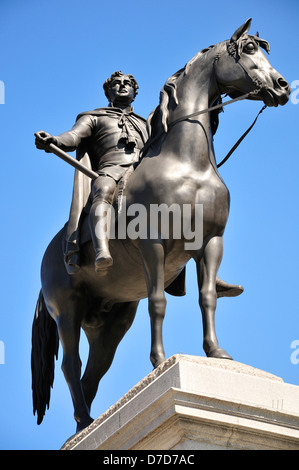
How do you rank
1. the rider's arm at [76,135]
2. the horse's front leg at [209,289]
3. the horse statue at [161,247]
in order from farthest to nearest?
the rider's arm at [76,135] < the horse statue at [161,247] < the horse's front leg at [209,289]

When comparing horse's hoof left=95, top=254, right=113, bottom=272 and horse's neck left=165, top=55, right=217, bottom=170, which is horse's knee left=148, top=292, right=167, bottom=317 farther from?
horse's neck left=165, top=55, right=217, bottom=170

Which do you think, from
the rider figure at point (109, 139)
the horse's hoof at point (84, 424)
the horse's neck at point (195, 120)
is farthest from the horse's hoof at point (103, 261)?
the horse's hoof at point (84, 424)

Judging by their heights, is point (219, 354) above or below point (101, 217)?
below

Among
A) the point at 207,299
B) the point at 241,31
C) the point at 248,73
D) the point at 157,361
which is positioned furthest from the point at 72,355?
the point at 241,31

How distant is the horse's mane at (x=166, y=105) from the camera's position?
1145 cm

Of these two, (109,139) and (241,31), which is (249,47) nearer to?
(241,31)

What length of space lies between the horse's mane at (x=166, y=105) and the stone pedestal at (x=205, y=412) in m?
3.16

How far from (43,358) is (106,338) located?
868 mm

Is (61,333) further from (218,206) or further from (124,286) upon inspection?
(218,206)

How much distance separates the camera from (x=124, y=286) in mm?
11711

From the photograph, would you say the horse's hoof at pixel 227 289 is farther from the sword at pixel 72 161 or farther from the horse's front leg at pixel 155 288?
the sword at pixel 72 161

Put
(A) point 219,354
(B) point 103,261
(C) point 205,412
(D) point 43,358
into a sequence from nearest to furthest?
1. (C) point 205,412
2. (A) point 219,354
3. (B) point 103,261
4. (D) point 43,358

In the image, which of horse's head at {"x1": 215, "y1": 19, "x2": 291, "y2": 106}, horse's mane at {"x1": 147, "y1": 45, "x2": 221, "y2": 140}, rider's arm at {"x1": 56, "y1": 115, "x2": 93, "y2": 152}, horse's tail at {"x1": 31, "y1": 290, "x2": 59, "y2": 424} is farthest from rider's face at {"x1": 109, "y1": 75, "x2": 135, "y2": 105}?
horse's tail at {"x1": 31, "y1": 290, "x2": 59, "y2": 424}

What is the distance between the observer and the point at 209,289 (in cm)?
1062
